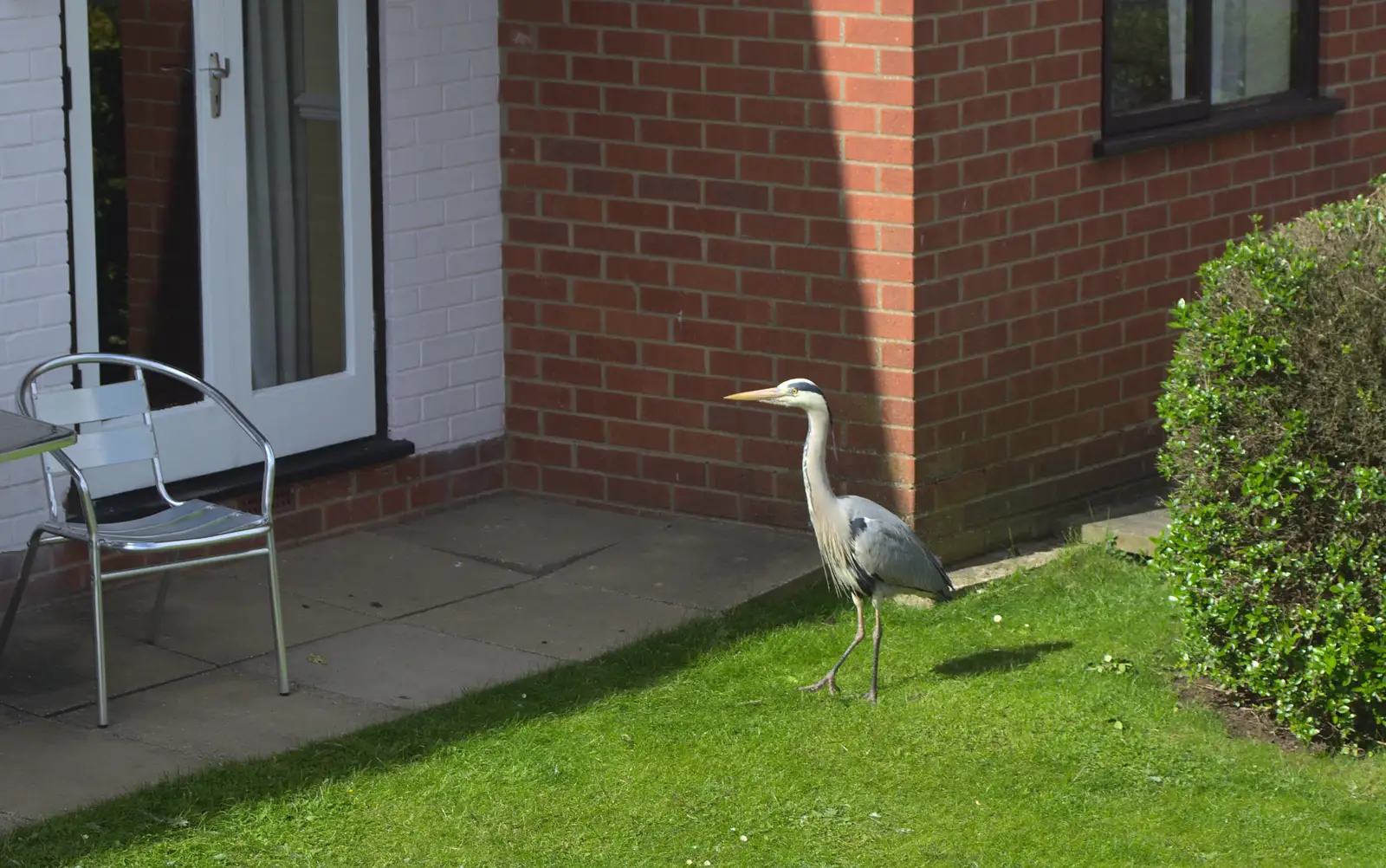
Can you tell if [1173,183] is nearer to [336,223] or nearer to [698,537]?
[698,537]

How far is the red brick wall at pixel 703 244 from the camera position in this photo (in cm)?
754

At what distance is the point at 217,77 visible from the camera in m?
7.41

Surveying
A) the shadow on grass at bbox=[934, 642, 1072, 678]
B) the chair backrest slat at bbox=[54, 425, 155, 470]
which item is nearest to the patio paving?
the chair backrest slat at bbox=[54, 425, 155, 470]

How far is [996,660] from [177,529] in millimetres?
2479

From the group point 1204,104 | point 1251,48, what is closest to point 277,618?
point 1204,104

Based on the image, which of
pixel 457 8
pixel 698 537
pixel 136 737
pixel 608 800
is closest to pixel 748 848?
pixel 608 800

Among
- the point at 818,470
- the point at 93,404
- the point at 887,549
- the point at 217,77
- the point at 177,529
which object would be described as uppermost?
the point at 217,77

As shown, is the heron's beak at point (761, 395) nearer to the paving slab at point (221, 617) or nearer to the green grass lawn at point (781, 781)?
the green grass lawn at point (781, 781)

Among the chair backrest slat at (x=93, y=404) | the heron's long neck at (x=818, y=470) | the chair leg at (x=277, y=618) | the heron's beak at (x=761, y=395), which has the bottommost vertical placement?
the chair leg at (x=277, y=618)

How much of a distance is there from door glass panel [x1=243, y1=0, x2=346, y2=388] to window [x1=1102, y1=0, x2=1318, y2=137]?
2.85 meters

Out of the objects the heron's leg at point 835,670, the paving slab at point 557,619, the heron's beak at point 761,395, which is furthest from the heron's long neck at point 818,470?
the paving slab at point 557,619

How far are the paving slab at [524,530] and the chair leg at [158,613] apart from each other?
1335mm

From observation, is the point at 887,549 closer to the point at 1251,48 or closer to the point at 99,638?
the point at 99,638

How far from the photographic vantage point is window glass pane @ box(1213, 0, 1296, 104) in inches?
351
